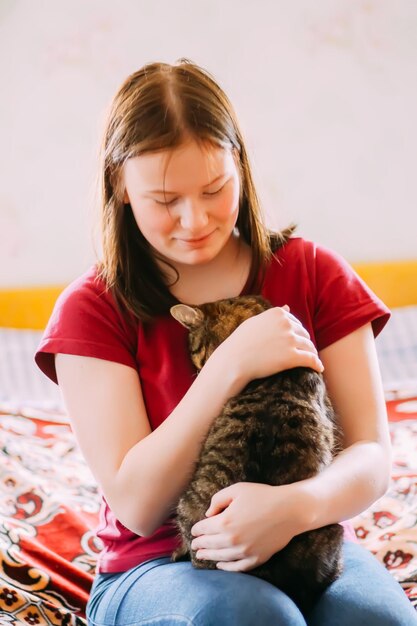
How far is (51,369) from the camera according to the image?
1.33 meters

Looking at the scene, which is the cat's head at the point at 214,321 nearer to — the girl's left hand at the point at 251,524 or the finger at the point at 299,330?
the finger at the point at 299,330

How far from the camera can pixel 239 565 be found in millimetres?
1058

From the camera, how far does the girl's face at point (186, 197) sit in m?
1.17

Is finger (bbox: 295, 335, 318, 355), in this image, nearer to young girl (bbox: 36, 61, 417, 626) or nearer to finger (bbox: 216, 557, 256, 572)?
young girl (bbox: 36, 61, 417, 626)

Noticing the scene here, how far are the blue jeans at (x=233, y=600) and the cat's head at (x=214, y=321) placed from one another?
34cm

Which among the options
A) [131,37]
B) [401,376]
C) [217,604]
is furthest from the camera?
[131,37]

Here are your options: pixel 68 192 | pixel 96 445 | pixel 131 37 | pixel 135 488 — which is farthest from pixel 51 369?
pixel 131 37

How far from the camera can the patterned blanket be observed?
1.46 m

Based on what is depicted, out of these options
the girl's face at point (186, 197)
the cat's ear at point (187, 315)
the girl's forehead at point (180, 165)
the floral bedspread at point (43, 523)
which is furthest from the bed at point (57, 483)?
the girl's forehead at point (180, 165)

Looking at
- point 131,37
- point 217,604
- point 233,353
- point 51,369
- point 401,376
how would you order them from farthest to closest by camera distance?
point 131,37 < point 401,376 < point 51,369 < point 233,353 < point 217,604

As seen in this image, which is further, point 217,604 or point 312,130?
point 312,130

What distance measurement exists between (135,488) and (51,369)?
0.93ft

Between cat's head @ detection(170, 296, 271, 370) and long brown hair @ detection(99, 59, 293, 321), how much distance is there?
2.3 inches

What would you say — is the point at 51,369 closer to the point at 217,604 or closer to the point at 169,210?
the point at 169,210
